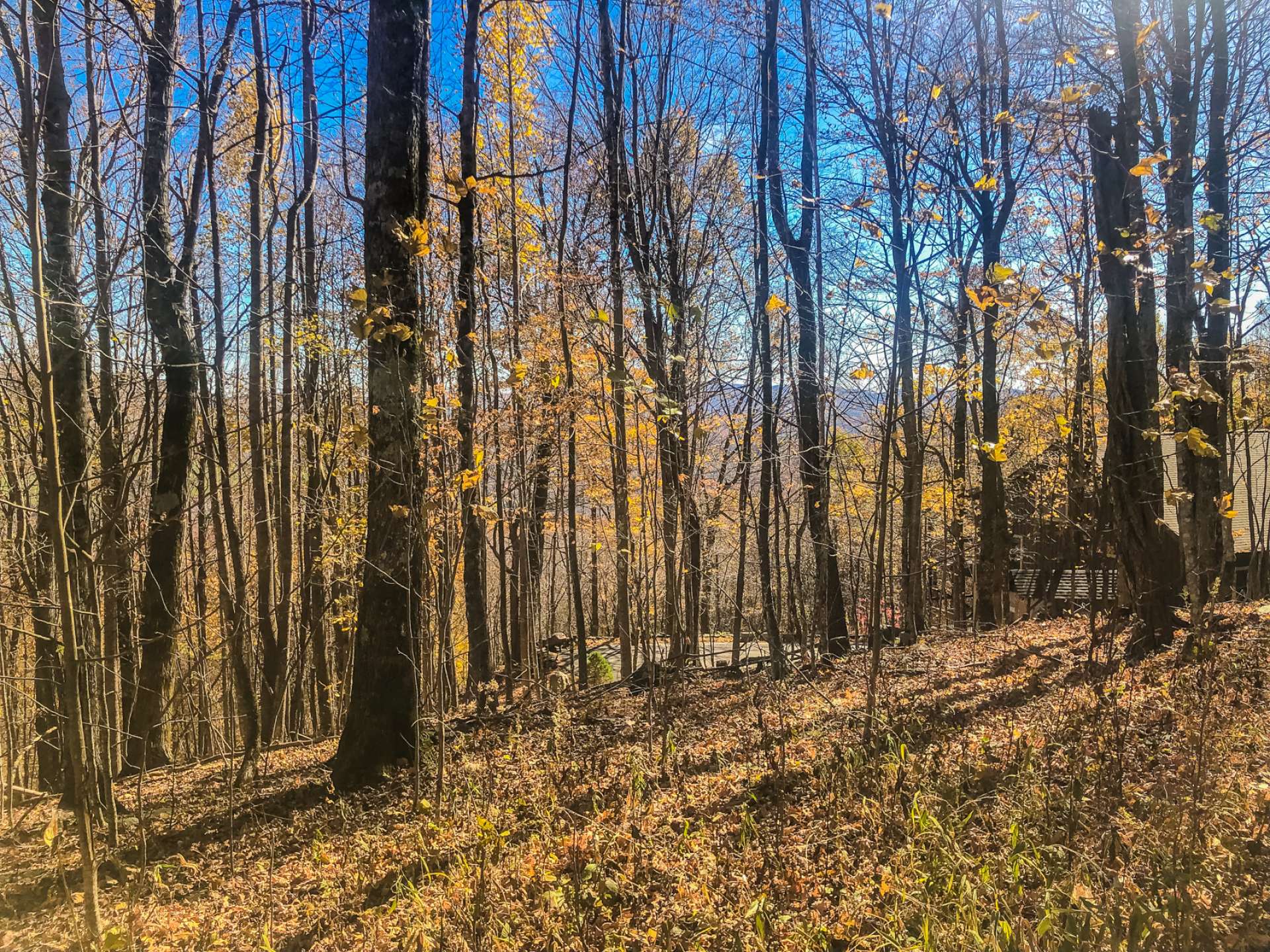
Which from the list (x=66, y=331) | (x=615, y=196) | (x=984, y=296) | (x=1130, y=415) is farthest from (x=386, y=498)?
(x=1130, y=415)

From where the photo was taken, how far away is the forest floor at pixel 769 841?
8.57 feet

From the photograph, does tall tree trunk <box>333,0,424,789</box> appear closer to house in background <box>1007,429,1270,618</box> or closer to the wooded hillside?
the wooded hillside

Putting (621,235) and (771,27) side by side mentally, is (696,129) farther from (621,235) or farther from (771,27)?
(621,235)

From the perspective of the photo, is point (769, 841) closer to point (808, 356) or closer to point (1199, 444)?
point (1199, 444)

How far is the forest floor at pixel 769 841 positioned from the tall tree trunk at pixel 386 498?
0.35 meters

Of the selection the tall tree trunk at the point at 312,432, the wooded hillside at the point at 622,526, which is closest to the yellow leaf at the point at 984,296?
the wooded hillside at the point at 622,526

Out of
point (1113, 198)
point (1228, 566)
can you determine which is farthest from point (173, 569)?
point (1228, 566)

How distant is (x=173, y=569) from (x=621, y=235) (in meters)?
5.30

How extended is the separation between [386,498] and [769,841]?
10.7ft

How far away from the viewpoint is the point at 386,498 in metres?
4.66

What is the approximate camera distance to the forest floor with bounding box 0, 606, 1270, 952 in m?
2.61

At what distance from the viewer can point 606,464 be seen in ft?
37.9

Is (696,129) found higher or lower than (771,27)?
lower

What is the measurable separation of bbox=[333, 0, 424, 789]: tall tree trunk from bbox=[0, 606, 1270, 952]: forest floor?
1.14ft
